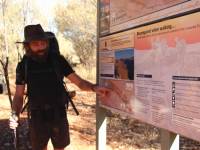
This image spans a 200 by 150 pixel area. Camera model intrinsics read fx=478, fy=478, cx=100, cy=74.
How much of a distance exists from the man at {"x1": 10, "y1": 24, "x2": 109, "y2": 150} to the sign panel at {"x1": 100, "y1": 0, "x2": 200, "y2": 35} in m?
0.65

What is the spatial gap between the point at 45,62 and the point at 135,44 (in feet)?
4.35

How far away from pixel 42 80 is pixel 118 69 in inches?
35.0

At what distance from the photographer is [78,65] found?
115 feet

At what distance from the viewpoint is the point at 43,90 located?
5.00 m

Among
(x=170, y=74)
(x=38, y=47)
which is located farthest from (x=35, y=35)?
(x=170, y=74)

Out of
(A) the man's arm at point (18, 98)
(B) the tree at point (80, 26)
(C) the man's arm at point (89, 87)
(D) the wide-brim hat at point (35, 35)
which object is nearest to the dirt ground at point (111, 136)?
(C) the man's arm at point (89, 87)

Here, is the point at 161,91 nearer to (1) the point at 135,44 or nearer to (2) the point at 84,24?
(1) the point at 135,44

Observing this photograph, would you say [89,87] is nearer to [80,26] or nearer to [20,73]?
[20,73]

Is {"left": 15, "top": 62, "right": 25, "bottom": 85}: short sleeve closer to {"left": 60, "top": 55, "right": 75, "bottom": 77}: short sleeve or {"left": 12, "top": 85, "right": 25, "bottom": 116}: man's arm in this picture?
{"left": 12, "top": 85, "right": 25, "bottom": 116}: man's arm

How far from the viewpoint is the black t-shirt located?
4.98m

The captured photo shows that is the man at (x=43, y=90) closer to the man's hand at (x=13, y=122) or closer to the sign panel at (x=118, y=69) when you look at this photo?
the man's hand at (x=13, y=122)

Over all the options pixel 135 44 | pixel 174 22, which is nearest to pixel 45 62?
pixel 135 44

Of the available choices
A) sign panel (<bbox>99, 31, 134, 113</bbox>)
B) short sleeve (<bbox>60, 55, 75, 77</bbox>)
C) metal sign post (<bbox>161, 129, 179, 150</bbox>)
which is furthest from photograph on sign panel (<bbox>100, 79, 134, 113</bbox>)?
metal sign post (<bbox>161, 129, 179, 150</bbox>)

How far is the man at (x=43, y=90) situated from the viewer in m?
4.95
